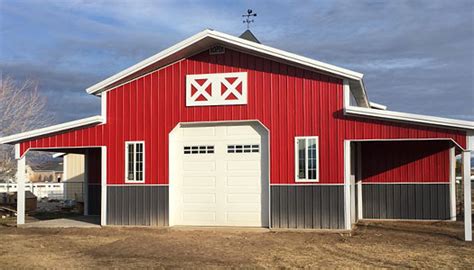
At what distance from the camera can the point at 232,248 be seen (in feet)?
40.2

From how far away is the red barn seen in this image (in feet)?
49.3

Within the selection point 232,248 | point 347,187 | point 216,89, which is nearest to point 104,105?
point 216,89

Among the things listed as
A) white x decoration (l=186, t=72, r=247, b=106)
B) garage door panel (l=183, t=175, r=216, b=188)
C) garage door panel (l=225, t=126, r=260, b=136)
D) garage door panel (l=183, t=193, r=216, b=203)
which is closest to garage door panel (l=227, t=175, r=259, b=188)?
garage door panel (l=183, t=175, r=216, b=188)

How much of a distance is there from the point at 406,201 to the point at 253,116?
6085mm

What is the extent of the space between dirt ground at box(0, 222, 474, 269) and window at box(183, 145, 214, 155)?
7.47 ft

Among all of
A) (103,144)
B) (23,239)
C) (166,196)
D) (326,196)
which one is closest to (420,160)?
(326,196)

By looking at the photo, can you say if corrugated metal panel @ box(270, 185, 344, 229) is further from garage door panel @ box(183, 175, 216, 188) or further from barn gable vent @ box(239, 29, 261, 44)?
barn gable vent @ box(239, 29, 261, 44)

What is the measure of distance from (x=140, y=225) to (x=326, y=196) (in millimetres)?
5377

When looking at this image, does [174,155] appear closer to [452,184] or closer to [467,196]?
[467,196]

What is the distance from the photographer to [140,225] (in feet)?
53.6

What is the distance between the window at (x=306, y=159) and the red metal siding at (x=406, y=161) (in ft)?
13.1

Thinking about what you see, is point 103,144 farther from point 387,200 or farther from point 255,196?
point 387,200

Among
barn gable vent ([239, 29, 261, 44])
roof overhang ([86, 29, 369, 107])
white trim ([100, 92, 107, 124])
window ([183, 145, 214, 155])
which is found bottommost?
window ([183, 145, 214, 155])

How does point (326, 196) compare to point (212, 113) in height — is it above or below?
below
